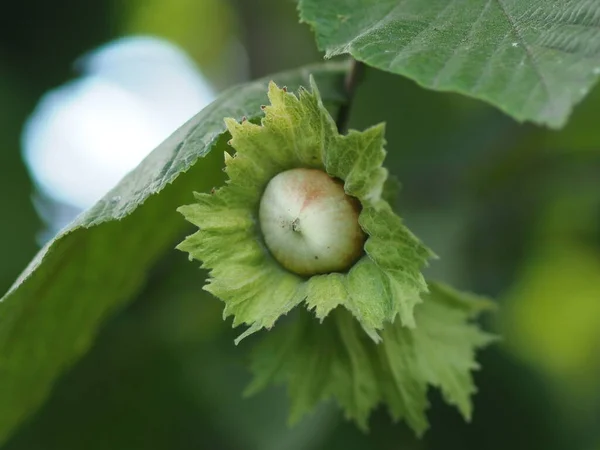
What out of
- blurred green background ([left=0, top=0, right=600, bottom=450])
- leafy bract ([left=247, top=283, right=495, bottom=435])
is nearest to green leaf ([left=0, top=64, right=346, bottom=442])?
leafy bract ([left=247, top=283, right=495, bottom=435])

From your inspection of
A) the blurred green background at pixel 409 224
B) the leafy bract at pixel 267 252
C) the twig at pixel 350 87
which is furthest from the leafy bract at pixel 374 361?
the blurred green background at pixel 409 224

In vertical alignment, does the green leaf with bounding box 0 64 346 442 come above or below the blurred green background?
above

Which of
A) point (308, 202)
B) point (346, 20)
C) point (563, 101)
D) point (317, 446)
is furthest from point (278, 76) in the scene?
point (317, 446)

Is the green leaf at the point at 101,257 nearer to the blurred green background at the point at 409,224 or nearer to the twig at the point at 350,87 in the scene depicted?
the twig at the point at 350,87

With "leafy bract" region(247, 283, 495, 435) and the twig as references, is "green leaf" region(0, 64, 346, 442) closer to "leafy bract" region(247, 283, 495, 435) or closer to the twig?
the twig

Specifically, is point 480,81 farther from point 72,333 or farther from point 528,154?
point 528,154

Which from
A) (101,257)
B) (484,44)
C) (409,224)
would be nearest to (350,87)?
(484,44)
